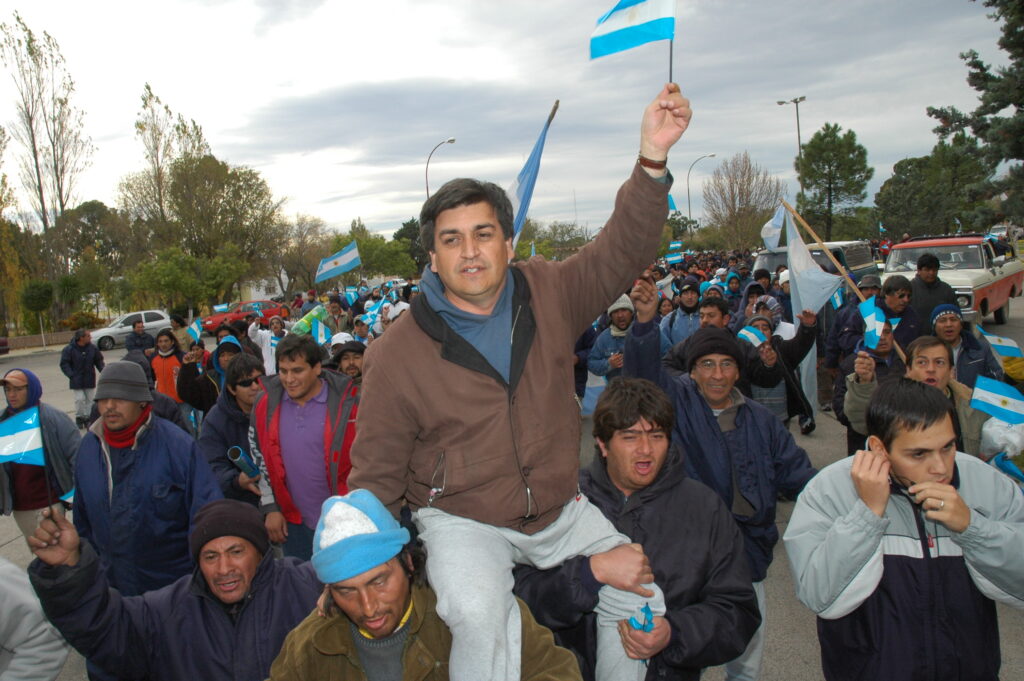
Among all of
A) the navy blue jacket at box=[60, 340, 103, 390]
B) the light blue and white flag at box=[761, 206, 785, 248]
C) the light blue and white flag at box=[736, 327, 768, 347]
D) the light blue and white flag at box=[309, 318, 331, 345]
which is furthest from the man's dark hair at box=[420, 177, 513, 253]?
the navy blue jacket at box=[60, 340, 103, 390]

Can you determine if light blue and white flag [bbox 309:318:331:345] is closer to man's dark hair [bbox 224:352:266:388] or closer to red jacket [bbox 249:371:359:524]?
man's dark hair [bbox 224:352:266:388]

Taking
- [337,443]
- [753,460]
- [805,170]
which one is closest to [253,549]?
[337,443]

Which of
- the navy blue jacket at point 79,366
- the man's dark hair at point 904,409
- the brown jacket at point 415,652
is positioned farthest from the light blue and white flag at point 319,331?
the man's dark hair at point 904,409

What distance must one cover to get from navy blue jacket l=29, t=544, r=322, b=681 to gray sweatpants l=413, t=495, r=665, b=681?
1.06m

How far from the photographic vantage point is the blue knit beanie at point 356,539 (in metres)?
2.10

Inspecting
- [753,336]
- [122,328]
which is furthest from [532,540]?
[122,328]

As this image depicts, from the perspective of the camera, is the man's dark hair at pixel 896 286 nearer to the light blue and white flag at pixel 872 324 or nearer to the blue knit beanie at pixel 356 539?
the light blue and white flag at pixel 872 324

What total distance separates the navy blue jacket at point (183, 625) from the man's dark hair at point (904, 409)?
7.61ft

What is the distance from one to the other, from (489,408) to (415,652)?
0.82 m

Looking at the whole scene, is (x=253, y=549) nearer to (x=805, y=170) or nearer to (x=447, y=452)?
(x=447, y=452)

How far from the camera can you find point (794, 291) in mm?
7074

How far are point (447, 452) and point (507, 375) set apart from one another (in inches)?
11.5

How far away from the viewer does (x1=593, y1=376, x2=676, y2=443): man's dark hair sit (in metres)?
2.78

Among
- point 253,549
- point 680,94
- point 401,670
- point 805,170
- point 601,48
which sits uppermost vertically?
point 805,170
